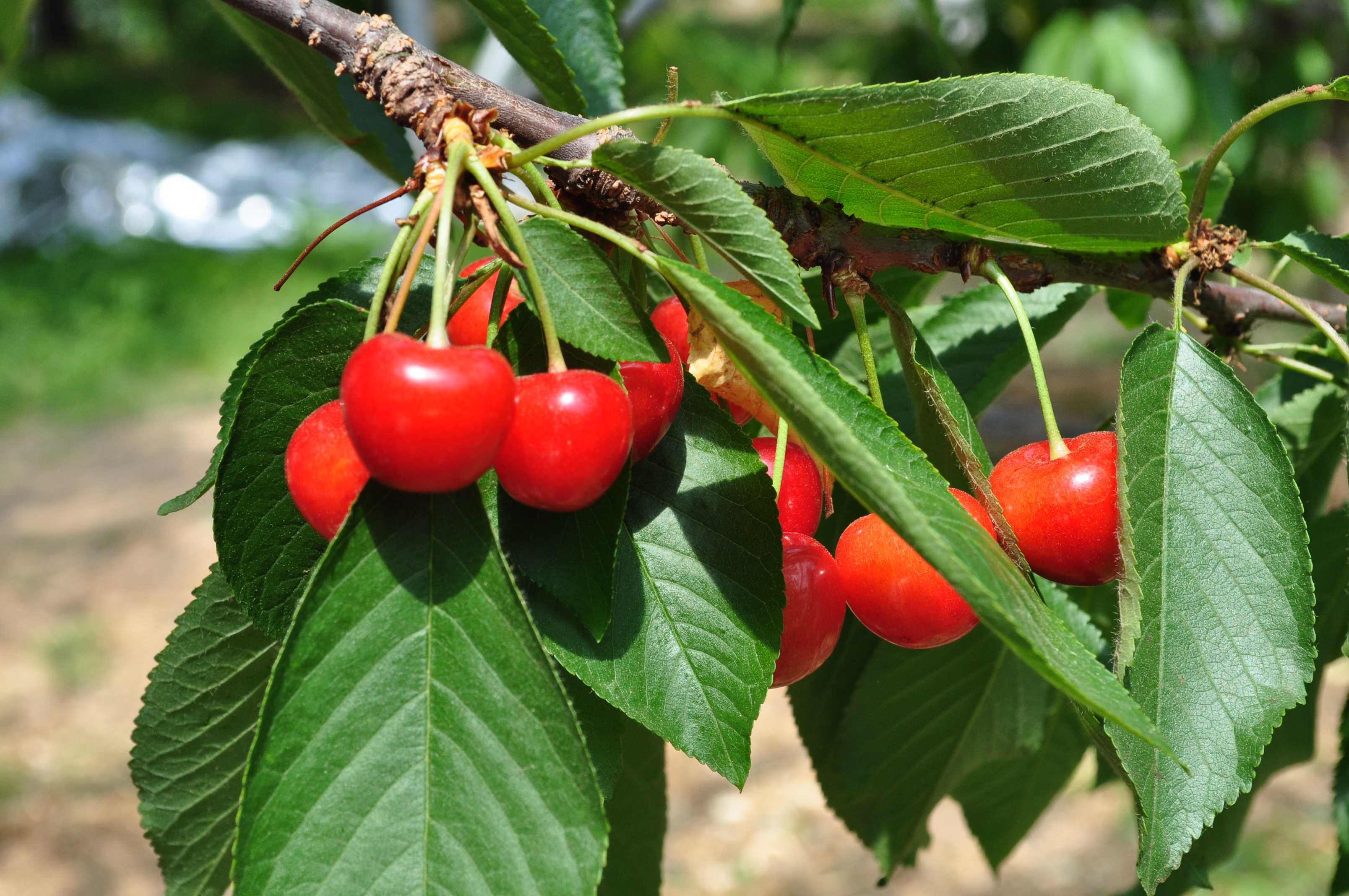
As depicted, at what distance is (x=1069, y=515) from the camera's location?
615 millimetres

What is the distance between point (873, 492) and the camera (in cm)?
44

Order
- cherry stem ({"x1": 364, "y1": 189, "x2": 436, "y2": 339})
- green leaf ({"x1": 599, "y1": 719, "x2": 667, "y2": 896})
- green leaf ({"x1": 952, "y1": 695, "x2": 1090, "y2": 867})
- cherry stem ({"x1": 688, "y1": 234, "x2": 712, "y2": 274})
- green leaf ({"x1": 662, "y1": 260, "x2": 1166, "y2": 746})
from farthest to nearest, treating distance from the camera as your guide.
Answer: green leaf ({"x1": 952, "y1": 695, "x2": 1090, "y2": 867})
green leaf ({"x1": 599, "y1": 719, "x2": 667, "y2": 896})
cherry stem ({"x1": 688, "y1": 234, "x2": 712, "y2": 274})
cherry stem ({"x1": 364, "y1": 189, "x2": 436, "y2": 339})
green leaf ({"x1": 662, "y1": 260, "x2": 1166, "y2": 746})

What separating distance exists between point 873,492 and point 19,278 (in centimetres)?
832

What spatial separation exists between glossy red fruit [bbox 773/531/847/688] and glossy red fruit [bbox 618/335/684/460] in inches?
4.1

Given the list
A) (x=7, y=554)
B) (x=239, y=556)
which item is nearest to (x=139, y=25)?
(x=7, y=554)

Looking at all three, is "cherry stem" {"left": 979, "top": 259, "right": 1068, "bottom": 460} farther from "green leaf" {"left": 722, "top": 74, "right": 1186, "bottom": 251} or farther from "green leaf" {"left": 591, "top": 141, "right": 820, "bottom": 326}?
"green leaf" {"left": 591, "top": 141, "right": 820, "bottom": 326}

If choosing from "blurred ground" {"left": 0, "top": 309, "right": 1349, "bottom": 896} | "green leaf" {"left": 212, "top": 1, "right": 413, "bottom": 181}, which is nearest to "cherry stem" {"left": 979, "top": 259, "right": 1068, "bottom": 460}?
"green leaf" {"left": 212, "top": 1, "right": 413, "bottom": 181}

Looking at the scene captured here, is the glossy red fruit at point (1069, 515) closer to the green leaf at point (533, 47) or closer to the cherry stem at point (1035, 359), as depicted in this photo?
the cherry stem at point (1035, 359)

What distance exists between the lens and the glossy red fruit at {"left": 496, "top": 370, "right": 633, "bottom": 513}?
0.49 m

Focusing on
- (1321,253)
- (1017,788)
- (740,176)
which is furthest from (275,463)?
(740,176)

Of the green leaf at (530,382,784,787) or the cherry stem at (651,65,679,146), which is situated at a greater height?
the cherry stem at (651,65,679,146)

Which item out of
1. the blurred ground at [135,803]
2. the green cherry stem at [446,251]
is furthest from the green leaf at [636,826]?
the blurred ground at [135,803]

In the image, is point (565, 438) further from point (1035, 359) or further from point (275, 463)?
point (1035, 359)

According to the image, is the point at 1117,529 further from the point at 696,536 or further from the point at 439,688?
the point at 439,688
